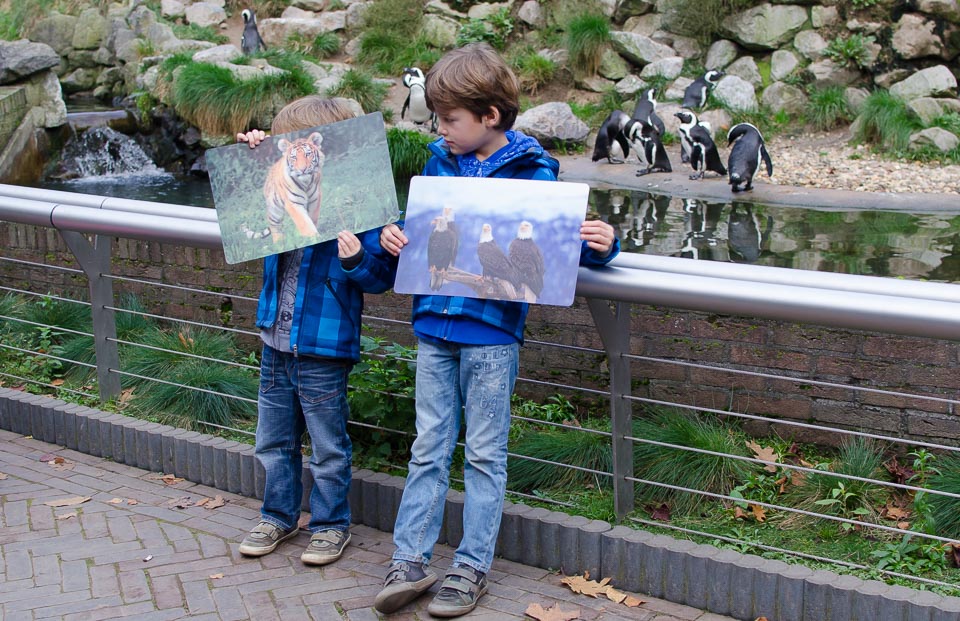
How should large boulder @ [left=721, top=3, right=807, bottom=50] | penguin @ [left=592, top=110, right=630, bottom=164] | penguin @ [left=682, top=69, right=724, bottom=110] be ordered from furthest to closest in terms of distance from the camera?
large boulder @ [left=721, top=3, right=807, bottom=50], penguin @ [left=682, top=69, right=724, bottom=110], penguin @ [left=592, top=110, right=630, bottom=164]

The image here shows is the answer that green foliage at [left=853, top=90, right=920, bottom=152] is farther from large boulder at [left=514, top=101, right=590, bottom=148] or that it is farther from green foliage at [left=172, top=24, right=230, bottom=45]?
green foliage at [left=172, top=24, right=230, bottom=45]

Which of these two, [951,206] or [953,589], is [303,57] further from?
[953,589]

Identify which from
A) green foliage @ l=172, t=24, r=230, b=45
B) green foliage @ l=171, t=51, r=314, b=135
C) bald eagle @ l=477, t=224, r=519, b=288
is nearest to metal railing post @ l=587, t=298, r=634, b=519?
bald eagle @ l=477, t=224, r=519, b=288

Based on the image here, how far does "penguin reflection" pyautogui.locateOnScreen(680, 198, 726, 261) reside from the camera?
886 centimetres

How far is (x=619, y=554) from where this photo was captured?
3248 mm

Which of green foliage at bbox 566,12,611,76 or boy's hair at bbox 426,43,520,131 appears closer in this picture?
boy's hair at bbox 426,43,520,131

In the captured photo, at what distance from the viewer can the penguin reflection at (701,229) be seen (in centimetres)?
886

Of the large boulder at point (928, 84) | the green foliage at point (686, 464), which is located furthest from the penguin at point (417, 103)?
the green foliage at point (686, 464)

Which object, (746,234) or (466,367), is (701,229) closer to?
(746,234)

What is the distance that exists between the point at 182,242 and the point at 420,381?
120cm

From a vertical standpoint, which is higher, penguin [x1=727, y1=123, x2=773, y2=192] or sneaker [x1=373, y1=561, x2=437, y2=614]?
penguin [x1=727, y1=123, x2=773, y2=192]

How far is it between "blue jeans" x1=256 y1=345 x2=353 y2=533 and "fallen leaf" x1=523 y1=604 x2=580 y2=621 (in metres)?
0.78

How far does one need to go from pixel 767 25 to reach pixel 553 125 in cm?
466

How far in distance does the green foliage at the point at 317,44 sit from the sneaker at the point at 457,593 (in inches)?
673
